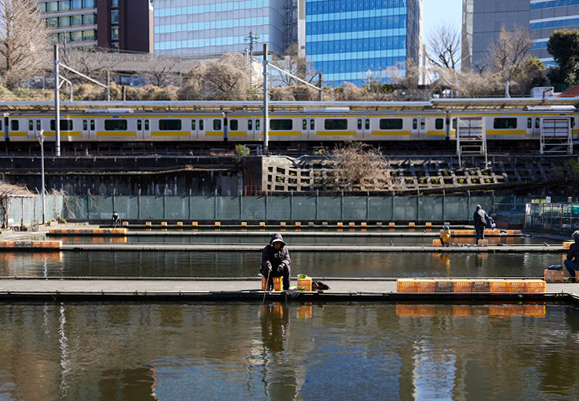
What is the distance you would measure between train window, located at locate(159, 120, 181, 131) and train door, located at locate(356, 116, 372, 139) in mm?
15546

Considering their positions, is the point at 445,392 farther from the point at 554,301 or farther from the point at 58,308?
the point at 58,308

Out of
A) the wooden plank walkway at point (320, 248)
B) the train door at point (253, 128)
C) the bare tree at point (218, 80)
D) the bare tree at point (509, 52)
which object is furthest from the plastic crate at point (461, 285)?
the bare tree at point (509, 52)

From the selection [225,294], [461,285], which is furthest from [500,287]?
[225,294]

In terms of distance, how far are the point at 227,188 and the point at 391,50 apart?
72640mm

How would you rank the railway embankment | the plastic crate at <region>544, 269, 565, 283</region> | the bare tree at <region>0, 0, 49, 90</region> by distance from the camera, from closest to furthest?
the plastic crate at <region>544, 269, 565, 283</region>, the railway embankment, the bare tree at <region>0, 0, 49, 90</region>

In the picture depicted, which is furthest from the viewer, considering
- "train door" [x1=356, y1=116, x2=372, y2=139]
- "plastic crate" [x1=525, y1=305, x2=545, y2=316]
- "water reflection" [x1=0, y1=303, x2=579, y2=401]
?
"train door" [x1=356, y1=116, x2=372, y2=139]

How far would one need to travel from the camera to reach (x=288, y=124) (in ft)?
169

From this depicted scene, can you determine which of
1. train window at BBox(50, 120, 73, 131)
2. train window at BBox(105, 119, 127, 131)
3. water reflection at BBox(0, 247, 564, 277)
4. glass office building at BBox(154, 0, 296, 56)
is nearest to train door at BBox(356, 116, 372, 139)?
train window at BBox(105, 119, 127, 131)

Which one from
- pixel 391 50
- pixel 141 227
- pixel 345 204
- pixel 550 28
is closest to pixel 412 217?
pixel 345 204

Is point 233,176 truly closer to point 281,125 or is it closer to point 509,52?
point 281,125

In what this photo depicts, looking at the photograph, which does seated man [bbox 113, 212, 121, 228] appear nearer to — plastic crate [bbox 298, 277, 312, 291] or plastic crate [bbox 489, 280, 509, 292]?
plastic crate [bbox 298, 277, 312, 291]

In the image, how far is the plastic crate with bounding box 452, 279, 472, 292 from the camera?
15047 millimetres

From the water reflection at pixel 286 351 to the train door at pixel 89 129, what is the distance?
4043 centimetres

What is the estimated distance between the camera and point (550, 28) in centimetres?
10738
